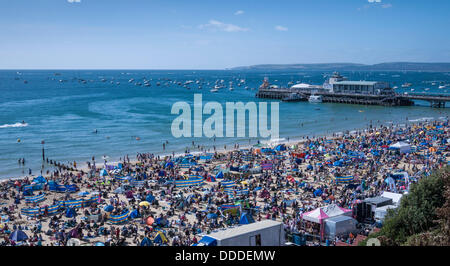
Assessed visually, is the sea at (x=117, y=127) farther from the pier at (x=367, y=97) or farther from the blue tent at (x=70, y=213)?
the blue tent at (x=70, y=213)

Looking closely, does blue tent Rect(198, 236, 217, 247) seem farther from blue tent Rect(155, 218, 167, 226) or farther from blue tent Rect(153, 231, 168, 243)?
blue tent Rect(155, 218, 167, 226)

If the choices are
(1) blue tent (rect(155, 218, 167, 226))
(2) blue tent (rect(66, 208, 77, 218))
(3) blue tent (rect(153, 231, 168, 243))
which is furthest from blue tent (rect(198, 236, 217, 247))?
(2) blue tent (rect(66, 208, 77, 218))

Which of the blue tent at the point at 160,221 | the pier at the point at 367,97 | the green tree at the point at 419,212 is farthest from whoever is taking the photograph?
the pier at the point at 367,97

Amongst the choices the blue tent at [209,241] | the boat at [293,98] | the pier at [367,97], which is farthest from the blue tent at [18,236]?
the boat at [293,98]

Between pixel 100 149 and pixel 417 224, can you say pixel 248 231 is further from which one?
pixel 100 149

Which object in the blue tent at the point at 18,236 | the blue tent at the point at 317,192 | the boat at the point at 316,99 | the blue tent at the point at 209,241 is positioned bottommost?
the blue tent at the point at 18,236

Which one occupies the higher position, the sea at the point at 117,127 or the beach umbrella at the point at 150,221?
the sea at the point at 117,127

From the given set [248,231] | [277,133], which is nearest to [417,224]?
[248,231]

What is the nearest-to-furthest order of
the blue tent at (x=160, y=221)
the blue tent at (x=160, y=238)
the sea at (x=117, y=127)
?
1. the blue tent at (x=160, y=238)
2. the blue tent at (x=160, y=221)
3. the sea at (x=117, y=127)
